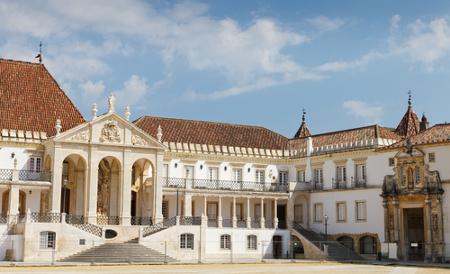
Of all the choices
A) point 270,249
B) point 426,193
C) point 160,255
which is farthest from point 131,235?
point 426,193

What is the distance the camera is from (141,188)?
5291 centimetres

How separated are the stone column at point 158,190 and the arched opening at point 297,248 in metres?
10.3

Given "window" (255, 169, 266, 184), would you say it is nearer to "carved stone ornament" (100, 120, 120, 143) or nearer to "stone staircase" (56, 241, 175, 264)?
"carved stone ornament" (100, 120, 120, 143)

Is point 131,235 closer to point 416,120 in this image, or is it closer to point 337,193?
point 337,193

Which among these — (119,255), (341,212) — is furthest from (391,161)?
(119,255)

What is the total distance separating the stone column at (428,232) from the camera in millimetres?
47312

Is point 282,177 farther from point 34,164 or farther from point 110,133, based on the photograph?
point 34,164

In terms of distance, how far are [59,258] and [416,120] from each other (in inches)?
1307

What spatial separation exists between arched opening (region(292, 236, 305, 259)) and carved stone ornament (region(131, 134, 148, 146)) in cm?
1289

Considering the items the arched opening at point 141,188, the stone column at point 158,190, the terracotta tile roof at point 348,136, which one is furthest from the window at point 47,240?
the terracotta tile roof at point 348,136

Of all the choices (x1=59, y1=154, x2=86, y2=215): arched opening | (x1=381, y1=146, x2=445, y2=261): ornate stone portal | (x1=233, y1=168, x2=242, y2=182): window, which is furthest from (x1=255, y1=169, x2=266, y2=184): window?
(x1=59, y1=154, x2=86, y2=215): arched opening

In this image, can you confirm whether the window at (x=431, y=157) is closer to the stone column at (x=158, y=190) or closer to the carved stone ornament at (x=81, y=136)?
the stone column at (x=158, y=190)

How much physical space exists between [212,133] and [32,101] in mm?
14001

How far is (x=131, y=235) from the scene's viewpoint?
48.1 m
